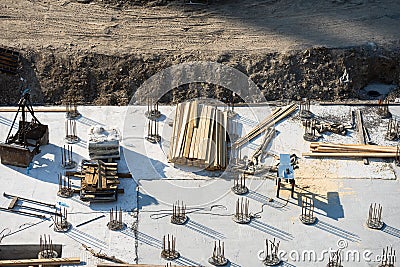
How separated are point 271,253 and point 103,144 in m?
5.29

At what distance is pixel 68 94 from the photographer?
32.0m

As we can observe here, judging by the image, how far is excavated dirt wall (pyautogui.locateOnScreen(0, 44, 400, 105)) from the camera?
1260 inches

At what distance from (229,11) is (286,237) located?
1559 cm

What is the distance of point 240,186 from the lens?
2297 cm

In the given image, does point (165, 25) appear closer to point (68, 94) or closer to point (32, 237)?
point (68, 94)

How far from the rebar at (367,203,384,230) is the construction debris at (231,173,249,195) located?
3.03 metres

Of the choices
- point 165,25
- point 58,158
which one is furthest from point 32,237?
point 165,25

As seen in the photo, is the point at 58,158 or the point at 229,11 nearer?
the point at 58,158

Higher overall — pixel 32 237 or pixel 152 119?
pixel 152 119

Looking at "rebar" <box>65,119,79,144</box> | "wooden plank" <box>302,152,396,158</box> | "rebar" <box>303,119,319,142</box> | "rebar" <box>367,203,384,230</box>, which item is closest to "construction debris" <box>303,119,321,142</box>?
"rebar" <box>303,119,319,142</box>

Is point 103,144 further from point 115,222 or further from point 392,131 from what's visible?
point 392,131

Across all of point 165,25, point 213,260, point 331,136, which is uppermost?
point 165,25

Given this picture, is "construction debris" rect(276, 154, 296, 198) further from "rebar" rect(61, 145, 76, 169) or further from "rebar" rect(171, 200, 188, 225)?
"rebar" rect(61, 145, 76, 169)

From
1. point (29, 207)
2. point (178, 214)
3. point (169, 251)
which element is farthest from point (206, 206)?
point (29, 207)
